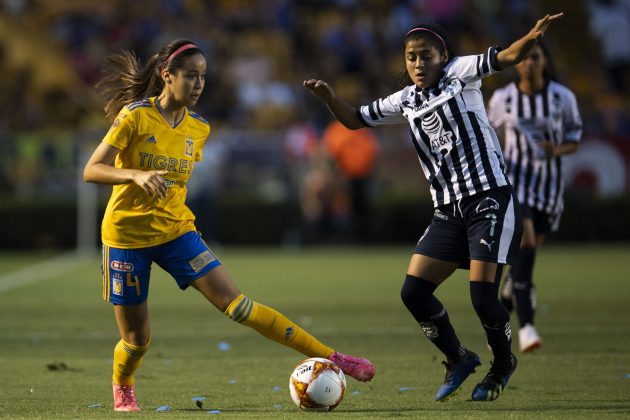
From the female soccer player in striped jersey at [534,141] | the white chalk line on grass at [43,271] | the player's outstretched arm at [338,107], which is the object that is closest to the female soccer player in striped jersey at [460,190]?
the player's outstretched arm at [338,107]

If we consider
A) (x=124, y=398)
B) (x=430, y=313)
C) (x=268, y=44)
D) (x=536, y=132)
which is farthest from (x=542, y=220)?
(x=268, y=44)

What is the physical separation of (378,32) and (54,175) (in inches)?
310

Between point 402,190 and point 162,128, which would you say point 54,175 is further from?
point 162,128

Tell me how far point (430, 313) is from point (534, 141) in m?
3.19

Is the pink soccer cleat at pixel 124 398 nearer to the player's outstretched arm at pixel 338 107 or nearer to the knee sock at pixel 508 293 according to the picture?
the player's outstretched arm at pixel 338 107

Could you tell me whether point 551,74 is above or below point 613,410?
above

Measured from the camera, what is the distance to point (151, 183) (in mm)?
5887

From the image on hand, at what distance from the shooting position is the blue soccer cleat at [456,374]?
6711mm

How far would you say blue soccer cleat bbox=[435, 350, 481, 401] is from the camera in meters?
6.71

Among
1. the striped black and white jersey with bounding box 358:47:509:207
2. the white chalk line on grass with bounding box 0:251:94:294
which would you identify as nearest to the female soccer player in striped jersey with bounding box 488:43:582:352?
the striped black and white jersey with bounding box 358:47:509:207

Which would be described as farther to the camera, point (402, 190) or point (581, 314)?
point (402, 190)

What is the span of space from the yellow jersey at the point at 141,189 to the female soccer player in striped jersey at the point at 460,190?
139 cm

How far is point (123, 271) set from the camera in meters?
6.44

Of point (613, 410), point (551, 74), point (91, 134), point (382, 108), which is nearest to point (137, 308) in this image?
point (382, 108)
